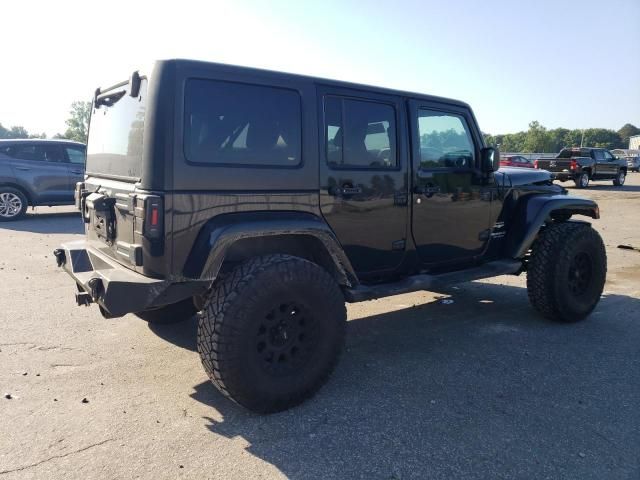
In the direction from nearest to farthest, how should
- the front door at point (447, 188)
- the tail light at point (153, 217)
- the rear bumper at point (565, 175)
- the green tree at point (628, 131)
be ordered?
the tail light at point (153, 217) < the front door at point (447, 188) < the rear bumper at point (565, 175) < the green tree at point (628, 131)

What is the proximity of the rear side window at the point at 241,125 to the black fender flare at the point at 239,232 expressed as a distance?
0.34m

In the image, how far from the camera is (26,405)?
9.96 ft

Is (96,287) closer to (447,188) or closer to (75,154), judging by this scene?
(447,188)

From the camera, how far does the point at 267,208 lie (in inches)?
122

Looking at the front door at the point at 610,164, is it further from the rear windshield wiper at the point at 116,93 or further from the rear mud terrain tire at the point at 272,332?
the rear windshield wiper at the point at 116,93

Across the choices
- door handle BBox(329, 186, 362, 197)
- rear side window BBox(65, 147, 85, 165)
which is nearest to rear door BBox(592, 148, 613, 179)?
rear side window BBox(65, 147, 85, 165)

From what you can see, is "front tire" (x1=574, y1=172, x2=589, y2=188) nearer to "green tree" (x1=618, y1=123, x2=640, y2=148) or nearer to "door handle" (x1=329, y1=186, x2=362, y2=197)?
"door handle" (x1=329, y1=186, x2=362, y2=197)

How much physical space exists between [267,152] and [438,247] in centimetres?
183

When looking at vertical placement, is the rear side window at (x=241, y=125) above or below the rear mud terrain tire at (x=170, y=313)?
above

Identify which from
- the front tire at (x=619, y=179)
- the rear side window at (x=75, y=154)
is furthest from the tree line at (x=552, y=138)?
the rear side window at (x=75, y=154)

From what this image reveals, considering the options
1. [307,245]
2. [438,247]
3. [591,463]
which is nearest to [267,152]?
[307,245]

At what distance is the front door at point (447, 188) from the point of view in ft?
13.0

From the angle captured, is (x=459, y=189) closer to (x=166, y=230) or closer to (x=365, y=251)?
(x=365, y=251)

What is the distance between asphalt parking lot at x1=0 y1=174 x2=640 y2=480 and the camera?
249 centimetres
